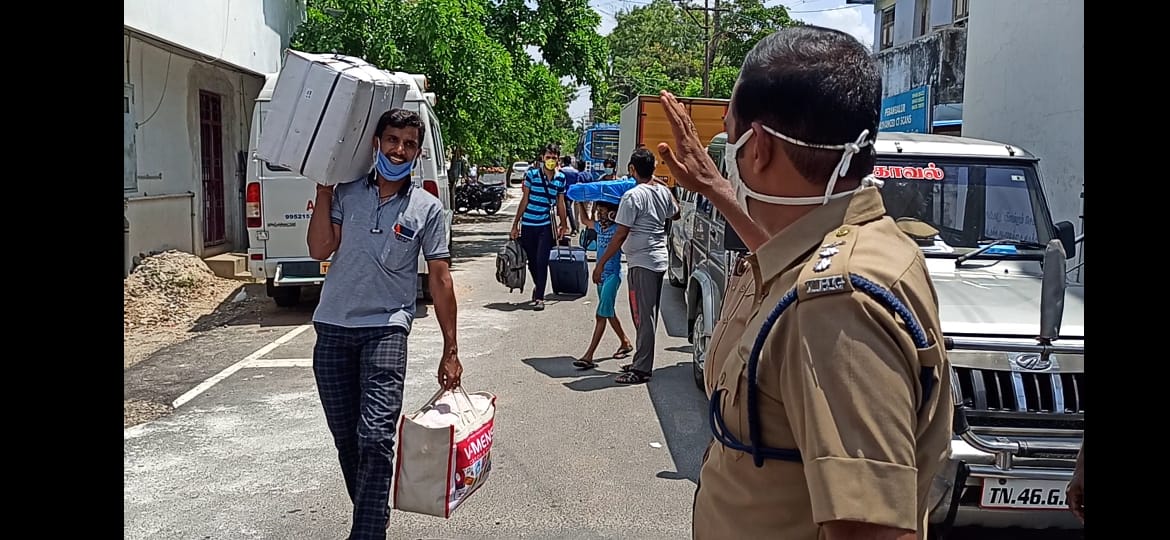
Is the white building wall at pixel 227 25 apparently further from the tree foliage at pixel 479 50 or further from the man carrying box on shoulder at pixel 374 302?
the man carrying box on shoulder at pixel 374 302

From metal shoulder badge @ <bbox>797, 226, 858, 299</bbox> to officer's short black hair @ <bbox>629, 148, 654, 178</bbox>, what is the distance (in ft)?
19.0

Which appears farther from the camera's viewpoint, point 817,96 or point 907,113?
point 907,113

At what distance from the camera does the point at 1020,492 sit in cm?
382

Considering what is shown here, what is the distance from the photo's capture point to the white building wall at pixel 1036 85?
9.56 meters

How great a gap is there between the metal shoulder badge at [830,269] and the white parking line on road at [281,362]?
690 centimetres

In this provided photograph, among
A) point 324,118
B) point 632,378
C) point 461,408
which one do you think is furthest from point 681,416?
point 324,118

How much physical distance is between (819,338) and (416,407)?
5.38 metres

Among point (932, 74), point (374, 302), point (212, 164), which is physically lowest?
point (374, 302)

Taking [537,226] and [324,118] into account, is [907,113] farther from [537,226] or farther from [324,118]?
[324,118]

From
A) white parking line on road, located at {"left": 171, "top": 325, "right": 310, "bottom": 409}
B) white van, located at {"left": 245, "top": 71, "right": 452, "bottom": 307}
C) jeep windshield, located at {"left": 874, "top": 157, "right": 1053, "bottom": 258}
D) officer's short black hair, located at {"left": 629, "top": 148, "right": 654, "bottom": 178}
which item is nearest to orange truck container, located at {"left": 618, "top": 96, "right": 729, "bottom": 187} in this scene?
white van, located at {"left": 245, "top": 71, "right": 452, "bottom": 307}

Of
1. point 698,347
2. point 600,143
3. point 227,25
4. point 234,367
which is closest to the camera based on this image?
point 698,347
